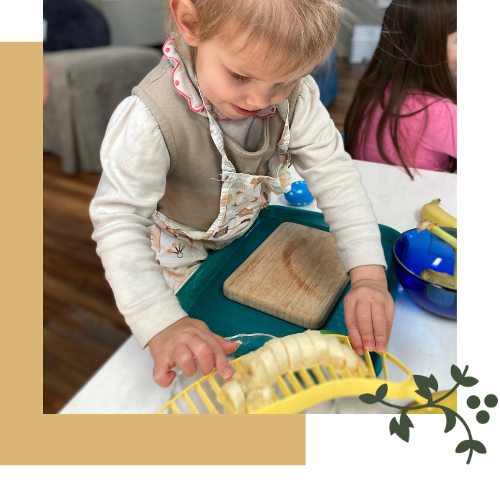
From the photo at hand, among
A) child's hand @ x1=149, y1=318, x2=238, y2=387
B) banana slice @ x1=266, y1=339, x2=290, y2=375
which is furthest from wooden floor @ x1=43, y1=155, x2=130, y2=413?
banana slice @ x1=266, y1=339, x2=290, y2=375

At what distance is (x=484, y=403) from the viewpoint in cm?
39

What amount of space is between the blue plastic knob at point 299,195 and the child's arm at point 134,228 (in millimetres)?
313

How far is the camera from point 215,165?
0.58 metres

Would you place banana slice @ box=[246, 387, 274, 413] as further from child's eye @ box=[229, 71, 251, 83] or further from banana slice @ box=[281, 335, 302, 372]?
child's eye @ box=[229, 71, 251, 83]

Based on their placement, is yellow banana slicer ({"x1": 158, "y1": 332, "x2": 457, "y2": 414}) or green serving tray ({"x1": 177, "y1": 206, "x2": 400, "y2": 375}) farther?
green serving tray ({"x1": 177, "y1": 206, "x2": 400, "y2": 375})

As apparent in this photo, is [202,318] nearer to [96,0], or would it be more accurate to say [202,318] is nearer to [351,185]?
[351,185]

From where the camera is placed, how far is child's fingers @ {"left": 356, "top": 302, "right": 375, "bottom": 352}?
1.54 ft

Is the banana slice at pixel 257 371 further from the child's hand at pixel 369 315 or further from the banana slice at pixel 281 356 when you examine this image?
the child's hand at pixel 369 315

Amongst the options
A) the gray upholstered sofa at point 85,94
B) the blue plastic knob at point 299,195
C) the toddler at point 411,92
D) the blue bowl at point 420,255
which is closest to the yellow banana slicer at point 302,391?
the blue bowl at point 420,255

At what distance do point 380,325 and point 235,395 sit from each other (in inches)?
7.9

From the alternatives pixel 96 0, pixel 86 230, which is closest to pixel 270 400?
pixel 86 230

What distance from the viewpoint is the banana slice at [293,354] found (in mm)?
398

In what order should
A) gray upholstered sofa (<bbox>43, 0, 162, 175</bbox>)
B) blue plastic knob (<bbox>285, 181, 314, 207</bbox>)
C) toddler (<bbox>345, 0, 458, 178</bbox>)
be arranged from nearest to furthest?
blue plastic knob (<bbox>285, 181, 314, 207</bbox>), toddler (<bbox>345, 0, 458, 178</bbox>), gray upholstered sofa (<bbox>43, 0, 162, 175</bbox>)

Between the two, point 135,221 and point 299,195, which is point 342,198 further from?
point 135,221
